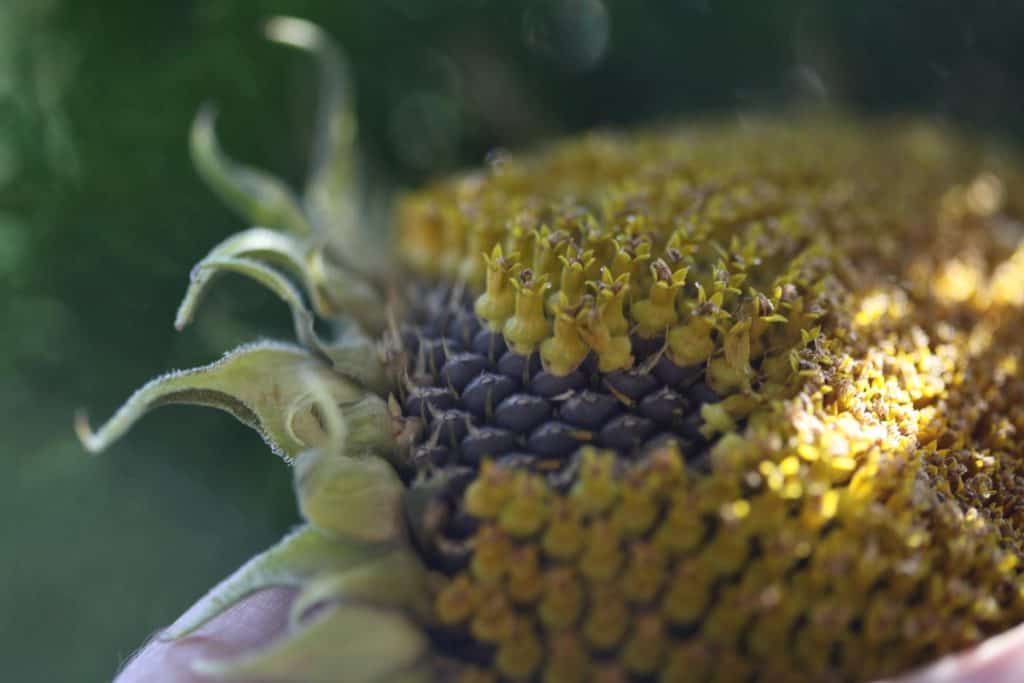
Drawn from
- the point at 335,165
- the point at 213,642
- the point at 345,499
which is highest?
the point at 335,165

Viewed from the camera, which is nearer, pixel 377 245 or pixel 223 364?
pixel 223 364

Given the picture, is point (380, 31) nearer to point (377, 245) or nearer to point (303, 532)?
point (377, 245)

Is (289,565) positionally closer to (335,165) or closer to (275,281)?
(275,281)

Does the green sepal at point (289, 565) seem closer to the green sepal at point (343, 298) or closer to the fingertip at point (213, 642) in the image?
the fingertip at point (213, 642)

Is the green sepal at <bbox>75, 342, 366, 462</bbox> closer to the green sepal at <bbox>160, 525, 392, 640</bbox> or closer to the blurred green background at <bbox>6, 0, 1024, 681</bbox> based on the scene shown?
the green sepal at <bbox>160, 525, 392, 640</bbox>

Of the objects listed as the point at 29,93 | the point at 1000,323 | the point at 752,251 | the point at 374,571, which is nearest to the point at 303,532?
the point at 374,571

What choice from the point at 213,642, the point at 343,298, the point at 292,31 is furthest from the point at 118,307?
the point at 213,642
